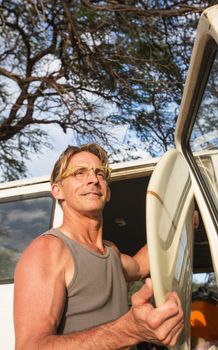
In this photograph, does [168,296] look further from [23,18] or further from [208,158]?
[23,18]

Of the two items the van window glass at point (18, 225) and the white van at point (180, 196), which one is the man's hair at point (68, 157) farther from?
the van window glass at point (18, 225)

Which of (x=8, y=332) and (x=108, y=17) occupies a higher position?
(x=108, y=17)

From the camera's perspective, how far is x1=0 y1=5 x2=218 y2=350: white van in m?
1.81

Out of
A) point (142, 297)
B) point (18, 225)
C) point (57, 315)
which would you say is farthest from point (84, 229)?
point (18, 225)

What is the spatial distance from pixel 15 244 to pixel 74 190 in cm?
133

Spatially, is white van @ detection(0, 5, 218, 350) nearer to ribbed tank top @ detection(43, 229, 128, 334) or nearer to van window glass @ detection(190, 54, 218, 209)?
van window glass @ detection(190, 54, 218, 209)

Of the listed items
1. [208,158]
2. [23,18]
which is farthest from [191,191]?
[23,18]

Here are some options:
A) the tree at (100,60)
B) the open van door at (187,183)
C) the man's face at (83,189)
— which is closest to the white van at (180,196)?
the open van door at (187,183)

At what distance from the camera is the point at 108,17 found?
878 centimetres

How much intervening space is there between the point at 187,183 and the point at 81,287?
0.58 m

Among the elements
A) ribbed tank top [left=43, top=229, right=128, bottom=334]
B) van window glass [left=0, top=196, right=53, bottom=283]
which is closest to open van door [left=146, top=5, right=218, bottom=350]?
ribbed tank top [left=43, top=229, right=128, bottom=334]

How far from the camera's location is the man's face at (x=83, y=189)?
2.47 metres

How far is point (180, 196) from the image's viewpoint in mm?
2180

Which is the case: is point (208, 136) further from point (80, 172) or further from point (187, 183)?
point (80, 172)
